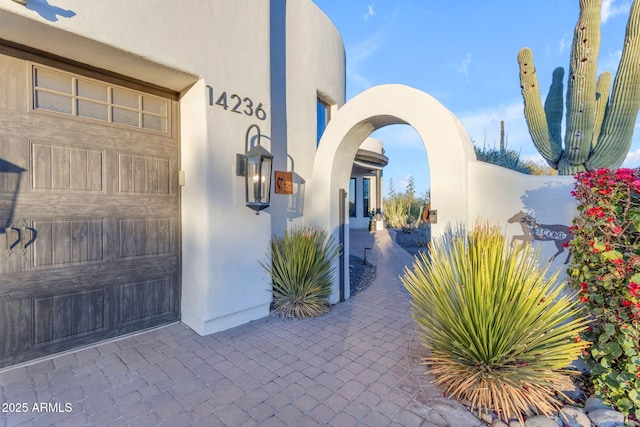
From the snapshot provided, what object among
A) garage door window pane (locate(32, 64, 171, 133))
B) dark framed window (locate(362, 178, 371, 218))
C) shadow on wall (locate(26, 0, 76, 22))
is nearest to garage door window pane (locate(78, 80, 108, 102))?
garage door window pane (locate(32, 64, 171, 133))

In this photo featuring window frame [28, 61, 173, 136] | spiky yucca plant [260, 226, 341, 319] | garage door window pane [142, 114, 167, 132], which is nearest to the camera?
window frame [28, 61, 173, 136]

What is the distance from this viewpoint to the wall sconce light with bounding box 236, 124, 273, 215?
3719mm

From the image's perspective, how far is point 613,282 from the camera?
7.11 feet

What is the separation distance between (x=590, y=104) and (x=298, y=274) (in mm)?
5876

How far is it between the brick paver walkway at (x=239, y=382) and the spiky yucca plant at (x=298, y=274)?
493 millimetres

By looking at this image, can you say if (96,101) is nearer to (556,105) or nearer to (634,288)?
(634,288)

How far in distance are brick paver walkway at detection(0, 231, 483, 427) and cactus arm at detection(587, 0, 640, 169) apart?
479 cm

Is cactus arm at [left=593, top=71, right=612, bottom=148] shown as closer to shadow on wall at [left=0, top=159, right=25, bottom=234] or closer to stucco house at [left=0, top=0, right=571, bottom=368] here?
stucco house at [left=0, top=0, right=571, bottom=368]

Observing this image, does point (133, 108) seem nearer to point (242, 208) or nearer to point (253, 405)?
point (242, 208)

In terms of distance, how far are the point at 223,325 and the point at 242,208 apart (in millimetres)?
1600

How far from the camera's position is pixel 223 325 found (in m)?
3.72

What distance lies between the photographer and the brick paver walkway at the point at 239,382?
2.17 m

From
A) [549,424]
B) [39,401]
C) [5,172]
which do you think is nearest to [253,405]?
[39,401]

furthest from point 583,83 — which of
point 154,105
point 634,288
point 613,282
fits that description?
point 154,105
